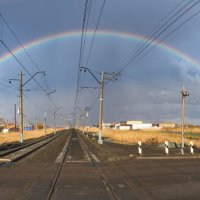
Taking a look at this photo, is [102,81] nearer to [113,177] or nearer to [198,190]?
[113,177]

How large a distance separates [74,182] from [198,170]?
6599mm

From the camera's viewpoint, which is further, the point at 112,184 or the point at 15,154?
the point at 15,154

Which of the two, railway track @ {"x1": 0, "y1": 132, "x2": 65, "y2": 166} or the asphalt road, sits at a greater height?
the asphalt road

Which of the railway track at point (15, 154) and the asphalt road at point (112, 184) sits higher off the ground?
the asphalt road at point (112, 184)

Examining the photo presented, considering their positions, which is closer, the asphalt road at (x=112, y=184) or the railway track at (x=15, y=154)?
the asphalt road at (x=112, y=184)

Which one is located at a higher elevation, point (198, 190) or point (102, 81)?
point (102, 81)

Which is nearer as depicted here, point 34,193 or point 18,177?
point 34,193

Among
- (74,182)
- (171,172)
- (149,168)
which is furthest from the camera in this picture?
(149,168)

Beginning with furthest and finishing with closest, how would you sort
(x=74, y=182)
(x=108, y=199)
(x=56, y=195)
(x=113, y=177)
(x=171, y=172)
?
1. (x=171, y=172)
2. (x=113, y=177)
3. (x=74, y=182)
4. (x=56, y=195)
5. (x=108, y=199)

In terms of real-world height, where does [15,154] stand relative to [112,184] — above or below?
below

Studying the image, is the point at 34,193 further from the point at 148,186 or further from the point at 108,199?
the point at 148,186

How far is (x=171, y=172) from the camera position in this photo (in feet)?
57.2

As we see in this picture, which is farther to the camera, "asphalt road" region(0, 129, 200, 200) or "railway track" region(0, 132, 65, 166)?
"railway track" region(0, 132, 65, 166)

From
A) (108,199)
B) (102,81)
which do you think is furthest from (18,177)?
(102,81)
